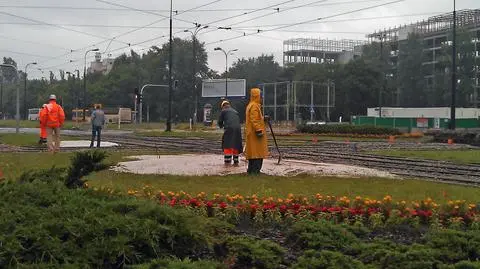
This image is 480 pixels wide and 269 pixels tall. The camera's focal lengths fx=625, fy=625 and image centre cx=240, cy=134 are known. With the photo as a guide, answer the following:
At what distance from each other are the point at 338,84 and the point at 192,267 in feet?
352

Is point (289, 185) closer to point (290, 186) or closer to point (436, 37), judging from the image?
point (290, 186)

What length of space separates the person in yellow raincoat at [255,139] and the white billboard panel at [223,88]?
2467 inches

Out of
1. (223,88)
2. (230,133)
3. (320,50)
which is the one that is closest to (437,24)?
(320,50)

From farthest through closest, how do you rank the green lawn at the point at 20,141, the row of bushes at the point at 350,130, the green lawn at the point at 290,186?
1. the row of bushes at the point at 350,130
2. the green lawn at the point at 20,141
3. the green lawn at the point at 290,186

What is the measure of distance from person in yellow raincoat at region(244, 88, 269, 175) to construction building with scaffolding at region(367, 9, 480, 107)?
99.2m

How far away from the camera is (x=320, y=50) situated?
495ft

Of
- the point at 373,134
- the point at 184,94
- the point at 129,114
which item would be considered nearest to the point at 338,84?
the point at 184,94

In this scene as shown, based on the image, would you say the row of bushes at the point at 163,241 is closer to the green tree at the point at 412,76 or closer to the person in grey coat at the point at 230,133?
the person in grey coat at the point at 230,133

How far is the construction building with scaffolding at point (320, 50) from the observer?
147 m

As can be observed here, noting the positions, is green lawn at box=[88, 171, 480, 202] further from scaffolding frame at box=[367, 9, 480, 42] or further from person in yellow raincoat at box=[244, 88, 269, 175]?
scaffolding frame at box=[367, 9, 480, 42]

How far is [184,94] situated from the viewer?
11706 cm

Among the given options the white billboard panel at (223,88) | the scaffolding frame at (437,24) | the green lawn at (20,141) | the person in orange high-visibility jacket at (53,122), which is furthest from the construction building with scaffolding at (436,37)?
the person in orange high-visibility jacket at (53,122)

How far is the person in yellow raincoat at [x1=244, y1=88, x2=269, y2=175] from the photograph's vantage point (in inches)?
569

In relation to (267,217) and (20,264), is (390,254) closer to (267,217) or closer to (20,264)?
(267,217)
